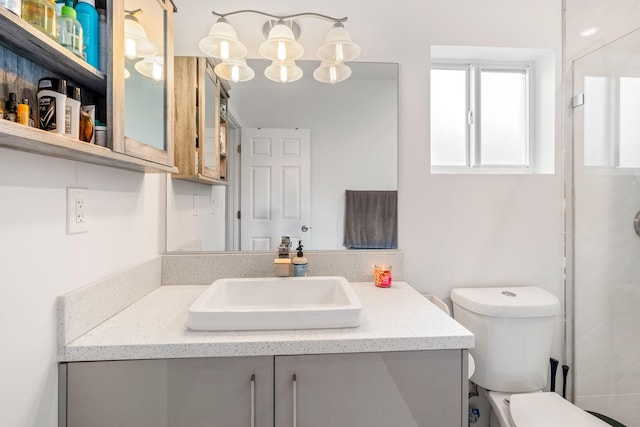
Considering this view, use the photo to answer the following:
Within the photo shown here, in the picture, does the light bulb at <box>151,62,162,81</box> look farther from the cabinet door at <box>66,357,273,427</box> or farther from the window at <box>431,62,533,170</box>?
the window at <box>431,62,533,170</box>

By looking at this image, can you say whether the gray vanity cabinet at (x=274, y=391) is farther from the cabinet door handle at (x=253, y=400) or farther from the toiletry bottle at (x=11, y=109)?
the toiletry bottle at (x=11, y=109)

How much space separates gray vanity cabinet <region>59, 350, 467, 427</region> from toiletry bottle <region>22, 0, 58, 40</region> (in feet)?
2.47

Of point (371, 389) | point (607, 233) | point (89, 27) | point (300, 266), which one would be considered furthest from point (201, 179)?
point (607, 233)

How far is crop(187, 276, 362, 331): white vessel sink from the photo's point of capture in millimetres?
860

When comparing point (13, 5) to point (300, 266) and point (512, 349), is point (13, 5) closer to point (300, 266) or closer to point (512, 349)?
point (300, 266)

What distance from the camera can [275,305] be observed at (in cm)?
123

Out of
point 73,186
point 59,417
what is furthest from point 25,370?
point 73,186

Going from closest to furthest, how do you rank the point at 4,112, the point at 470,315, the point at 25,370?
1. the point at 4,112
2. the point at 25,370
3. the point at 470,315

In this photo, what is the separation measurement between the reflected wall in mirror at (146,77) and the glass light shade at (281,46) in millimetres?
392

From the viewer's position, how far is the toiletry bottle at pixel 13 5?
0.50 metres

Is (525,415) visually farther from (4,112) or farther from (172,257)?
(4,112)

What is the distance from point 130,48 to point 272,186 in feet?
2.35

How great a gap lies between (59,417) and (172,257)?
660 millimetres

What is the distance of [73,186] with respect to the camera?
829 mm
